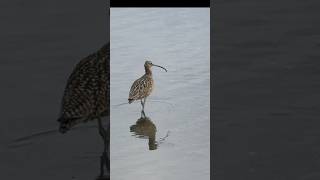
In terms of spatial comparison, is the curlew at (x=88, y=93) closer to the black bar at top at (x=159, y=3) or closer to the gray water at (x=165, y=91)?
the gray water at (x=165, y=91)

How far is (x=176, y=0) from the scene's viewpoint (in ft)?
16.8

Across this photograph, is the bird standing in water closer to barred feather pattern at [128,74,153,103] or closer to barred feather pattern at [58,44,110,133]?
barred feather pattern at [128,74,153,103]

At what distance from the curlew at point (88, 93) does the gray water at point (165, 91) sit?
67cm

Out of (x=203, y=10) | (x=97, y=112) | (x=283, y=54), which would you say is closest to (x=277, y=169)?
(x=97, y=112)

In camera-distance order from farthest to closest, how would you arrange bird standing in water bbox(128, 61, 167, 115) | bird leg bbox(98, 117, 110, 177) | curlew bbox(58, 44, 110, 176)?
bird leg bbox(98, 117, 110, 177)
curlew bbox(58, 44, 110, 176)
bird standing in water bbox(128, 61, 167, 115)

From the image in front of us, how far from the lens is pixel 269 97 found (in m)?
8.22

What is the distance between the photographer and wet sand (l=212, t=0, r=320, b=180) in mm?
6844

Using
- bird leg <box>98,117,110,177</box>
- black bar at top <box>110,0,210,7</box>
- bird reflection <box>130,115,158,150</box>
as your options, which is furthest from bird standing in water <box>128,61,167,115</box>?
bird leg <box>98,117,110,177</box>

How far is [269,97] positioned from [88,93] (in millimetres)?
2544

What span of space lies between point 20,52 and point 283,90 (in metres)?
3.00

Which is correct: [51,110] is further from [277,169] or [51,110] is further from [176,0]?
[176,0]

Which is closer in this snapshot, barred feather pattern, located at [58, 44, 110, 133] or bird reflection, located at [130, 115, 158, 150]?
bird reflection, located at [130, 115, 158, 150]

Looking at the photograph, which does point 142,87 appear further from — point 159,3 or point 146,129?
point 159,3

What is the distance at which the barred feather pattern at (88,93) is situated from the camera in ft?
20.0
